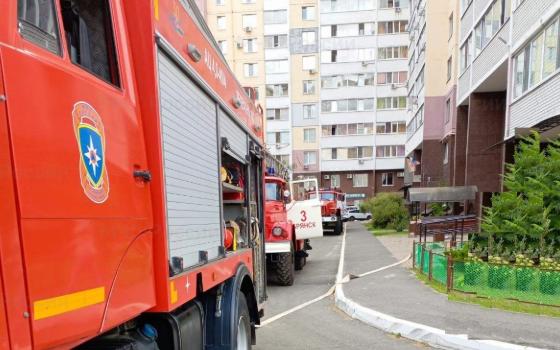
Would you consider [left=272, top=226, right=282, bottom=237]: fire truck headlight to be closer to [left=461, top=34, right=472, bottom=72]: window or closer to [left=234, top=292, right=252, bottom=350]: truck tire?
[left=234, top=292, right=252, bottom=350]: truck tire

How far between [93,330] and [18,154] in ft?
2.57

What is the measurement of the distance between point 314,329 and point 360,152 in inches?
1556

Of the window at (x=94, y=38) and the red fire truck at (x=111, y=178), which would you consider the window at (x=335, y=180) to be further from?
the window at (x=94, y=38)

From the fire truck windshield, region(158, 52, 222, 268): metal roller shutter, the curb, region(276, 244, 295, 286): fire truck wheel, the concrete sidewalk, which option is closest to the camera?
region(158, 52, 222, 268): metal roller shutter

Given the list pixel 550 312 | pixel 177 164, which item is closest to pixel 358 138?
pixel 550 312

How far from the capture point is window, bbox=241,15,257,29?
150 ft

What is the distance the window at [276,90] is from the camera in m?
45.4

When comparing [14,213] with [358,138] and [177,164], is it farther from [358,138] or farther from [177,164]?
[358,138]

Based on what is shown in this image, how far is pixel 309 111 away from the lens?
44906 mm

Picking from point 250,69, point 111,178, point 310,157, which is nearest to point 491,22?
point 111,178

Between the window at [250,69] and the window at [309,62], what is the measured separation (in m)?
5.34

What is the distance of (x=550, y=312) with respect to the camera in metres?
5.94

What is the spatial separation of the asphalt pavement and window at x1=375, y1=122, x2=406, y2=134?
3673 centimetres

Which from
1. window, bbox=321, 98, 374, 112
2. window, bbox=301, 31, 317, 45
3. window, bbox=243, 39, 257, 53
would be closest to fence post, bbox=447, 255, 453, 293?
window, bbox=321, 98, 374, 112
